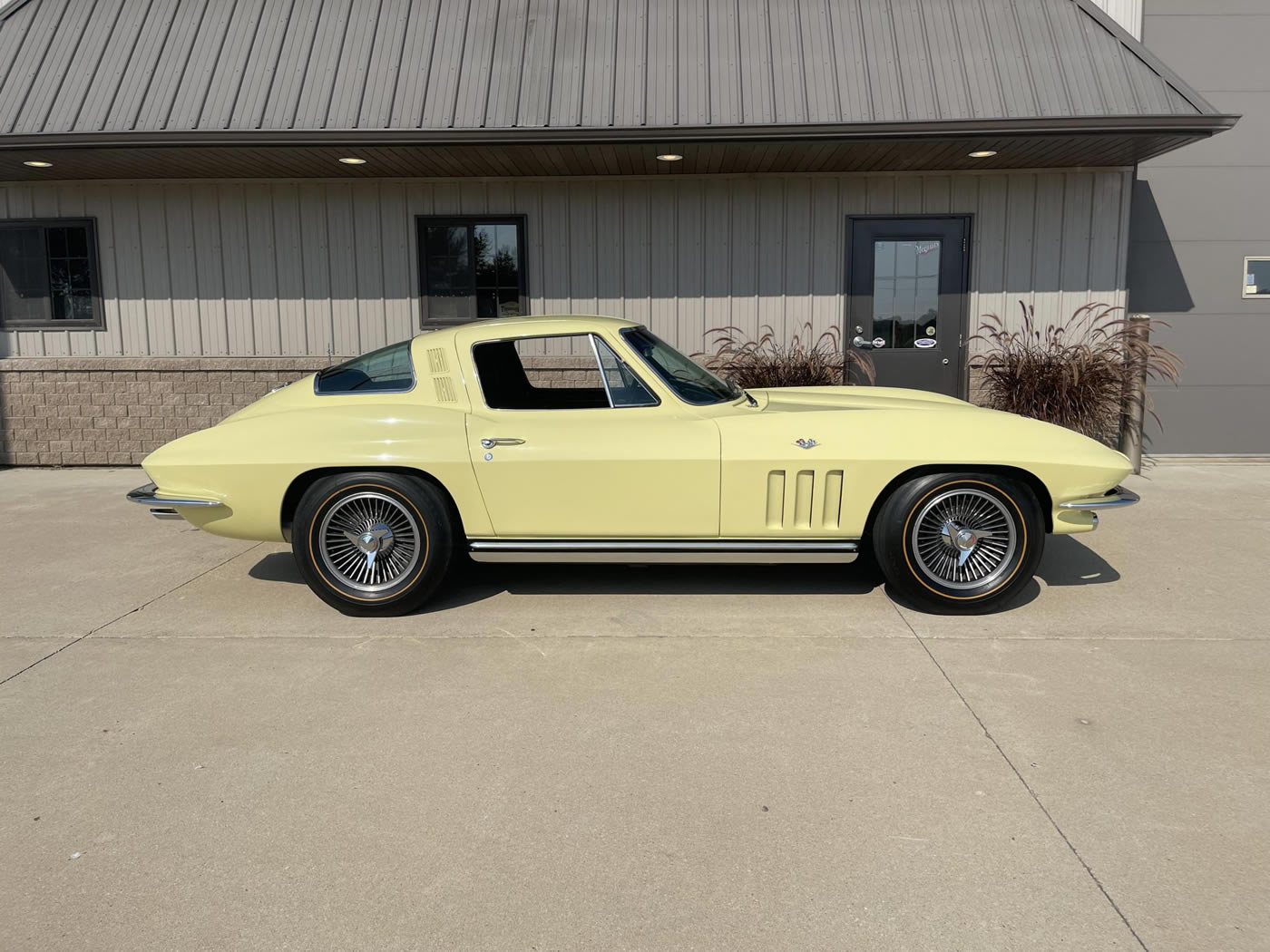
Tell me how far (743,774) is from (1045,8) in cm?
798

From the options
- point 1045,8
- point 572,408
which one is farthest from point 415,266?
point 1045,8

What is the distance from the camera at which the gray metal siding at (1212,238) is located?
924 centimetres

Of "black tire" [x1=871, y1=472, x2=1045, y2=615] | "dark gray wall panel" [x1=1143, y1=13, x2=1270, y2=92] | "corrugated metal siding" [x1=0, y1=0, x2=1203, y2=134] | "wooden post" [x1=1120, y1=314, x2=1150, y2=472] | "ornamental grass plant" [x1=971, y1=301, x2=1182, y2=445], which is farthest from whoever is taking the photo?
"dark gray wall panel" [x1=1143, y1=13, x2=1270, y2=92]

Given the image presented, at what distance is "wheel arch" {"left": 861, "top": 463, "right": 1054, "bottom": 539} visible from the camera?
470 centimetres

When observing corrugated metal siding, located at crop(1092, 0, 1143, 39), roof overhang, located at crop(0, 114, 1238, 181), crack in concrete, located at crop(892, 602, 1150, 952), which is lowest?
crack in concrete, located at crop(892, 602, 1150, 952)

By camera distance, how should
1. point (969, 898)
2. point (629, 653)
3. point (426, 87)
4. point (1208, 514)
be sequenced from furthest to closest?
point (426, 87), point (1208, 514), point (629, 653), point (969, 898)

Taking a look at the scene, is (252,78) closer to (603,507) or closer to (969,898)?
(603,507)

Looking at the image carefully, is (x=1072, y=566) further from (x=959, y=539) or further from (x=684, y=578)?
(x=684, y=578)

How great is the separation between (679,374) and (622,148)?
3.57 metres

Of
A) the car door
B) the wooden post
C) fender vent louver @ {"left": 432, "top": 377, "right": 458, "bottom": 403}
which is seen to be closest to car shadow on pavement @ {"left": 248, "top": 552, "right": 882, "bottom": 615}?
the car door

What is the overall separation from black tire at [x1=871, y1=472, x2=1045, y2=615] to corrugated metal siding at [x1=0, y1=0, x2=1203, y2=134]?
161 inches

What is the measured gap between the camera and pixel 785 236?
9359 mm

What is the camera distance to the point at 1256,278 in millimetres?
9438

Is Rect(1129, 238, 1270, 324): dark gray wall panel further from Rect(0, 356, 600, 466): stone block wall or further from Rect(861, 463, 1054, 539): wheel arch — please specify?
Rect(0, 356, 600, 466): stone block wall
